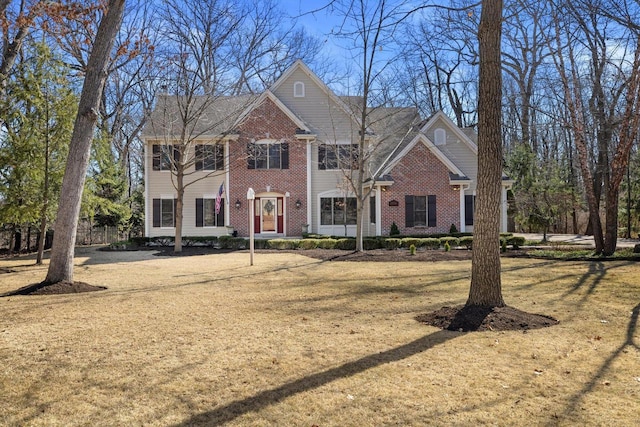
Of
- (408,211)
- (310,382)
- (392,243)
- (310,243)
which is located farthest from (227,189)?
(310,382)

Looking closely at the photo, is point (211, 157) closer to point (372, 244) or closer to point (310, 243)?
point (310, 243)

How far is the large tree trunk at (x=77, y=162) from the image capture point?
9.62 metres

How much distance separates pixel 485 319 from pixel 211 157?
1890 cm

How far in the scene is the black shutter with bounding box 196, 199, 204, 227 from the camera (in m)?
23.4

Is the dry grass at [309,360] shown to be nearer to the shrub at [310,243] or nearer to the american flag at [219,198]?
the shrub at [310,243]

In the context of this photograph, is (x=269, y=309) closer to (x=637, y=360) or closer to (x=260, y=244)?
(x=637, y=360)

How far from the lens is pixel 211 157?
76.4ft

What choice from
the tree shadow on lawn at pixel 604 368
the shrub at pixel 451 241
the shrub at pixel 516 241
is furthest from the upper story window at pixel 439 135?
the tree shadow on lawn at pixel 604 368

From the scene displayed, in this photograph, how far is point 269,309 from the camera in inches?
296

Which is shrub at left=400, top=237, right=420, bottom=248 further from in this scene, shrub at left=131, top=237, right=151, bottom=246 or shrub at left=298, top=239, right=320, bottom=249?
shrub at left=131, top=237, right=151, bottom=246

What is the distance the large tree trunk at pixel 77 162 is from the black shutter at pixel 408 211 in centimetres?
1535

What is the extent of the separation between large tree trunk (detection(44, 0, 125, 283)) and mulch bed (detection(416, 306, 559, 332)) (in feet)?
23.3

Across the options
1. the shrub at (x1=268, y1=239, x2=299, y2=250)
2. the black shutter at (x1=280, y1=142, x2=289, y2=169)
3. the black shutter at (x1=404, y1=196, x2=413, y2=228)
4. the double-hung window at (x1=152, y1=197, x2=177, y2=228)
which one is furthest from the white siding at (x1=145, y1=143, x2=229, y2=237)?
the black shutter at (x1=404, y1=196, x2=413, y2=228)

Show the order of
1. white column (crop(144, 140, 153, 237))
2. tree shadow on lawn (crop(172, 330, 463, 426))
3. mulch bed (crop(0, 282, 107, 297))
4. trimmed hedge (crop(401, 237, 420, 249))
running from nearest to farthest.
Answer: tree shadow on lawn (crop(172, 330, 463, 426))
mulch bed (crop(0, 282, 107, 297))
trimmed hedge (crop(401, 237, 420, 249))
white column (crop(144, 140, 153, 237))
